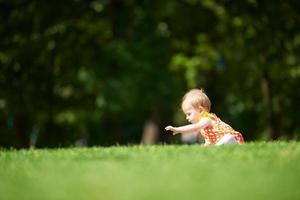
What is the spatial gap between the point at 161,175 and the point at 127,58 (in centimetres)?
1741

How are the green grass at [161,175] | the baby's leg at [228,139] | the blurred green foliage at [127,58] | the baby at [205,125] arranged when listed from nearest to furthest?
the green grass at [161,175] → the baby's leg at [228,139] → the baby at [205,125] → the blurred green foliage at [127,58]

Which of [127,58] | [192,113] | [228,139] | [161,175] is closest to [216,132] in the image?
[228,139]

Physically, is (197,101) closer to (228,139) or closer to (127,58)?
(228,139)

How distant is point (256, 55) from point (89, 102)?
21.5 feet

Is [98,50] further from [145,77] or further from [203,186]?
[203,186]

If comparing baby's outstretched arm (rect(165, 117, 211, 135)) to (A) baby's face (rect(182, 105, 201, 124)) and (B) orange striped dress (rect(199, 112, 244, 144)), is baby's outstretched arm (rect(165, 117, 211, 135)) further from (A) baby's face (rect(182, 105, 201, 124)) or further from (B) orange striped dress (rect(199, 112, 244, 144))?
(A) baby's face (rect(182, 105, 201, 124))

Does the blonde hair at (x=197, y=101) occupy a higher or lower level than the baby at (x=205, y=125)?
higher

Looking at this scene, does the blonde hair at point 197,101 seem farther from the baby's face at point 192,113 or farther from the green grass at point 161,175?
the green grass at point 161,175

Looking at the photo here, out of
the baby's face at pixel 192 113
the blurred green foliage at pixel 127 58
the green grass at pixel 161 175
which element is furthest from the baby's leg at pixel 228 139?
the blurred green foliage at pixel 127 58

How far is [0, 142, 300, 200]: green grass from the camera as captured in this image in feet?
19.0

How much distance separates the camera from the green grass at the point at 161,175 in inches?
229

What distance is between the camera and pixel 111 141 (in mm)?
28594

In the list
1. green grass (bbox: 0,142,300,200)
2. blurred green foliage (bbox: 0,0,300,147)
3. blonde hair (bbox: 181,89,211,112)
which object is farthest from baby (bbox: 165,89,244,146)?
blurred green foliage (bbox: 0,0,300,147)

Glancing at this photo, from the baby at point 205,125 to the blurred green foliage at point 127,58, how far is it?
11007 mm
